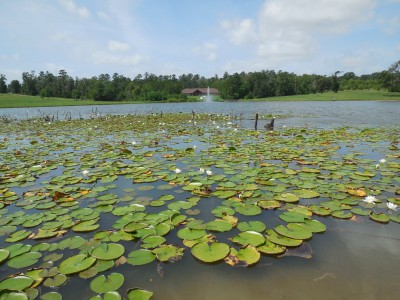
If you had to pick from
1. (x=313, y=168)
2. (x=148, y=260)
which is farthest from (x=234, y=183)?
(x=148, y=260)

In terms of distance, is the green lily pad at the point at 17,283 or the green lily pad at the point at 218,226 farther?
the green lily pad at the point at 218,226

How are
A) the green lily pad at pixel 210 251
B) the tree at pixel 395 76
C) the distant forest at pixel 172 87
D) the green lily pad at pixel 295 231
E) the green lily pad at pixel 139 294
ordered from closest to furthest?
1. the green lily pad at pixel 139 294
2. the green lily pad at pixel 210 251
3. the green lily pad at pixel 295 231
4. the tree at pixel 395 76
5. the distant forest at pixel 172 87

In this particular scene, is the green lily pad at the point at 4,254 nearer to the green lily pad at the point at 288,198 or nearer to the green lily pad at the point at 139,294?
the green lily pad at the point at 139,294

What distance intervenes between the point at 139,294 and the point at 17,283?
94cm

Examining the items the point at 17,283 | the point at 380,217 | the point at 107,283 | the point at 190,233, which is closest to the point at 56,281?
the point at 17,283

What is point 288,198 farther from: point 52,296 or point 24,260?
point 24,260

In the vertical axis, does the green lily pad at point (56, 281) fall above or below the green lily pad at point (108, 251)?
below

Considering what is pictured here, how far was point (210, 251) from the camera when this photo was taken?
226cm

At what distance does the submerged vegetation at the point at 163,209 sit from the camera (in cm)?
217

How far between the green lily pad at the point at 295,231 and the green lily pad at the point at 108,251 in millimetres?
1473

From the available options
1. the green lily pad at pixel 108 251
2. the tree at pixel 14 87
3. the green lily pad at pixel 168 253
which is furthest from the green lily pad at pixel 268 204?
the tree at pixel 14 87

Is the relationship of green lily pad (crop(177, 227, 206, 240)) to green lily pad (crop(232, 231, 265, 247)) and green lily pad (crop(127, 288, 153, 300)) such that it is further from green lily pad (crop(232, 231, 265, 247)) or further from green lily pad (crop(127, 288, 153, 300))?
green lily pad (crop(127, 288, 153, 300))

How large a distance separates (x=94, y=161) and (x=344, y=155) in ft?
17.5

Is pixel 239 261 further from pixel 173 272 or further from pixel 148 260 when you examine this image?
pixel 148 260
